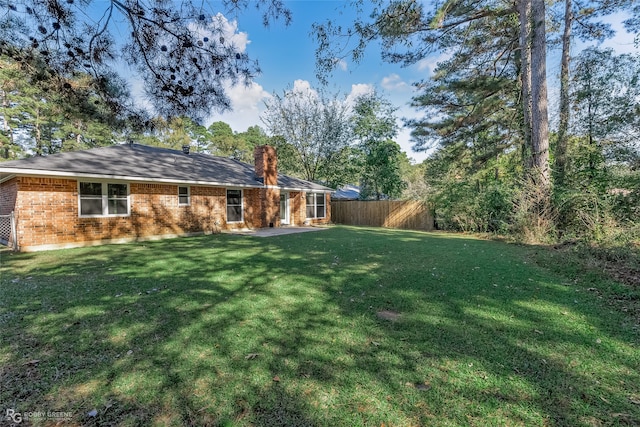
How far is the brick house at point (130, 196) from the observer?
832 centimetres

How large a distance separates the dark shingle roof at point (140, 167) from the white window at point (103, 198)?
1.91 ft

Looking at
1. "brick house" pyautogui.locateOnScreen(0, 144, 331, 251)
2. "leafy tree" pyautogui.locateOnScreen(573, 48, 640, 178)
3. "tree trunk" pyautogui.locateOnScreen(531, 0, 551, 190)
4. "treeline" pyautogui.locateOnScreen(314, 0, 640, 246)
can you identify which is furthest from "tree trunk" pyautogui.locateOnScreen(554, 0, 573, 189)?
"brick house" pyautogui.locateOnScreen(0, 144, 331, 251)

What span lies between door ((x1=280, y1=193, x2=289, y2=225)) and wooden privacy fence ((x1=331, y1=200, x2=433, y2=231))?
469 centimetres

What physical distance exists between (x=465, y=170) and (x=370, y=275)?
14481mm

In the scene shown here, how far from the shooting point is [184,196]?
1171 centimetres

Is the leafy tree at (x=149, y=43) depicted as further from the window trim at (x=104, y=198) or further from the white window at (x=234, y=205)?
the white window at (x=234, y=205)

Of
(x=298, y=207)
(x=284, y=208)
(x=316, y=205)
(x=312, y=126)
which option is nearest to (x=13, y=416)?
(x=284, y=208)

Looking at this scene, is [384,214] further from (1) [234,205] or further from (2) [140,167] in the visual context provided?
(2) [140,167]

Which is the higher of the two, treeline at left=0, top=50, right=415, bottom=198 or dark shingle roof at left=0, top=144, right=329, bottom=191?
treeline at left=0, top=50, right=415, bottom=198

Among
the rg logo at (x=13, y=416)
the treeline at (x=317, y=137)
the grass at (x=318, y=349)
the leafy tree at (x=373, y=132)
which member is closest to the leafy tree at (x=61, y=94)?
the grass at (x=318, y=349)

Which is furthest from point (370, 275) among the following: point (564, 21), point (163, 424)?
point (564, 21)

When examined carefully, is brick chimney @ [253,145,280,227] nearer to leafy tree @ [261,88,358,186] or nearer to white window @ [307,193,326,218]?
white window @ [307,193,326,218]

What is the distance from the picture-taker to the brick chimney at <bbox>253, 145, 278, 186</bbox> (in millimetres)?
15039

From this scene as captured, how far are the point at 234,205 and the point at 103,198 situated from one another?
204 inches
